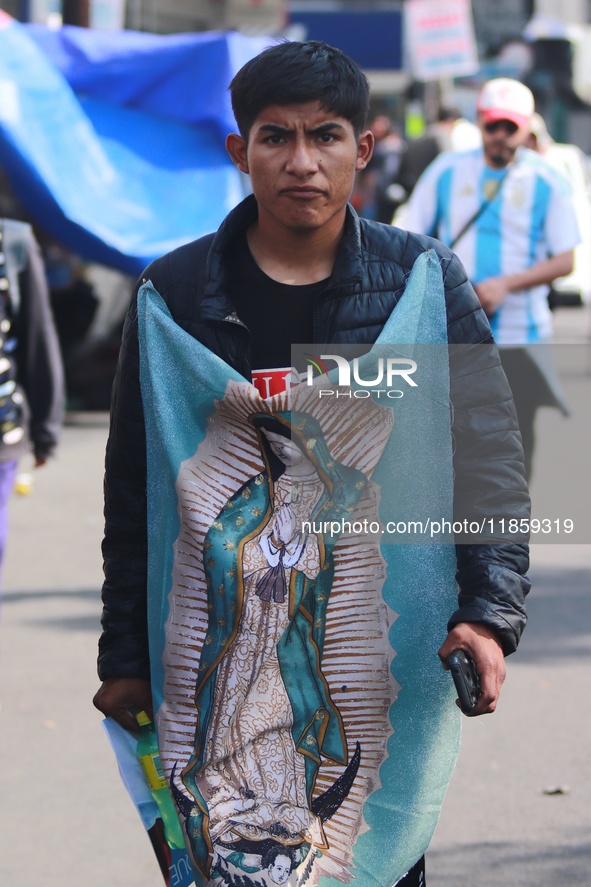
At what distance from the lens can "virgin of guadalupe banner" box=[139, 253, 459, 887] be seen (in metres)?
2.63

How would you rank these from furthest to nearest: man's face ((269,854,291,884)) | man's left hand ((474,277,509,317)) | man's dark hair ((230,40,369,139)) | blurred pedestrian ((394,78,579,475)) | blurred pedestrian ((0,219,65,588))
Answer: blurred pedestrian ((394,78,579,475)), man's left hand ((474,277,509,317)), blurred pedestrian ((0,219,65,588)), man's dark hair ((230,40,369,139)), man's face ((269,854,291,884))

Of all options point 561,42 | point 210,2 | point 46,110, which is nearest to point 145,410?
point 46,110

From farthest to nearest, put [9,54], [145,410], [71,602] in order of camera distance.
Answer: [9,54] → [71,602] → [145,410]

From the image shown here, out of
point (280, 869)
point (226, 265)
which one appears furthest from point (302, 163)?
point (280, 869)

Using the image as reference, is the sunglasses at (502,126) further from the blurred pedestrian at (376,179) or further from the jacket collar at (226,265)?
the blurred pedestrian at (376,179)

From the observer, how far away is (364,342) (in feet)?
9.00

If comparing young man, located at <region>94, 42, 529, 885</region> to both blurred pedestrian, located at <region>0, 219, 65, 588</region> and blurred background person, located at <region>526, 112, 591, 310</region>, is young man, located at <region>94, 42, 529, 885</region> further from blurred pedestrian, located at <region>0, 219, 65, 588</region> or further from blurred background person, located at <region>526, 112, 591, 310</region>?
blurred background person, located at <region>526, 112, 591, 310</region>

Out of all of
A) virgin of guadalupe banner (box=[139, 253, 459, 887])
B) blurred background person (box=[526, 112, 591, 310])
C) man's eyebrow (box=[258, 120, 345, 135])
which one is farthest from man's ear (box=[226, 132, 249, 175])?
blurred background person (box=[526, 112, 591, 310])

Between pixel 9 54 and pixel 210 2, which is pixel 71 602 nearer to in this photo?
pixel 9 54

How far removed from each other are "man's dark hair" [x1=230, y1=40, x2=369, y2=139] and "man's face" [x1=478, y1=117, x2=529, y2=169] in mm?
3943

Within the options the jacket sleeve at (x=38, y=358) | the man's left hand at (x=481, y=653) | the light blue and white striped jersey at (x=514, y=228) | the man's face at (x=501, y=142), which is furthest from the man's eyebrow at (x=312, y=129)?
the man's face at (x=501, y=142)

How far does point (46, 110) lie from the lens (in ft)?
33.5

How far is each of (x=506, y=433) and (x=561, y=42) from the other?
41.7 meters

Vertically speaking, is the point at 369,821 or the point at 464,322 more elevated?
the point at 464,322
